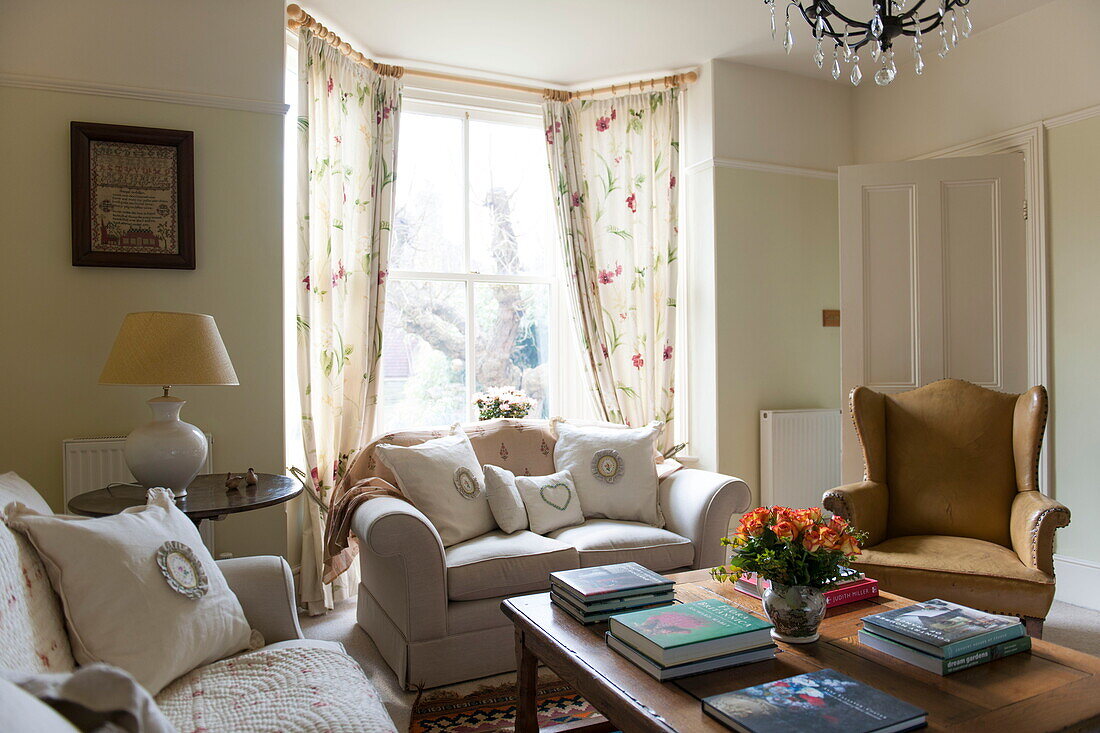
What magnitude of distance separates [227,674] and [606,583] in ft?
2.92

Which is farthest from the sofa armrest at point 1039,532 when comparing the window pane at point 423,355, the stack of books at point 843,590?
the window pane at point 423,355

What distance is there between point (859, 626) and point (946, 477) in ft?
4.85

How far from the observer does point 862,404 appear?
306cm

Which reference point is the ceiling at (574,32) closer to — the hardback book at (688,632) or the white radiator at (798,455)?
the white radiator at (798,455)

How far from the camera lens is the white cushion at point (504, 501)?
2.89 meters

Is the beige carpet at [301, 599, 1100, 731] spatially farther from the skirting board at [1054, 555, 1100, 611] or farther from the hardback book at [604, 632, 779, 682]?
the hardback book at [604, 632, 779, 682]

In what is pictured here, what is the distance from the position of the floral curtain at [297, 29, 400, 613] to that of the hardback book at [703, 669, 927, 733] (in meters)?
2.41

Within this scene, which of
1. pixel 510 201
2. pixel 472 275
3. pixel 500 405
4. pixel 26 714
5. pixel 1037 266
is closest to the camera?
pixel 26 714

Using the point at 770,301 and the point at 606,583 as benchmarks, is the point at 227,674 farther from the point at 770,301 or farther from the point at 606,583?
the point at 770,301

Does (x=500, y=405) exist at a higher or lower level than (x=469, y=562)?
higher

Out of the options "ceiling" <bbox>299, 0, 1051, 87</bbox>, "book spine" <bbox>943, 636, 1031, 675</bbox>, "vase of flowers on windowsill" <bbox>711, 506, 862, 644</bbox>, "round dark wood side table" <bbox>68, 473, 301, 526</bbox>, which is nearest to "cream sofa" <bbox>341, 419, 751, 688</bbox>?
"round dark wood side table" <bbox>68, 473, 301, 526</bbox>

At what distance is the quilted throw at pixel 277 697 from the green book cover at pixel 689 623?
Result: 55cm

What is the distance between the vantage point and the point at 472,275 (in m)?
3.98

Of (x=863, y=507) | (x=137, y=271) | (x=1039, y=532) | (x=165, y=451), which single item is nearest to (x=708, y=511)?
(x=863, y=507)
